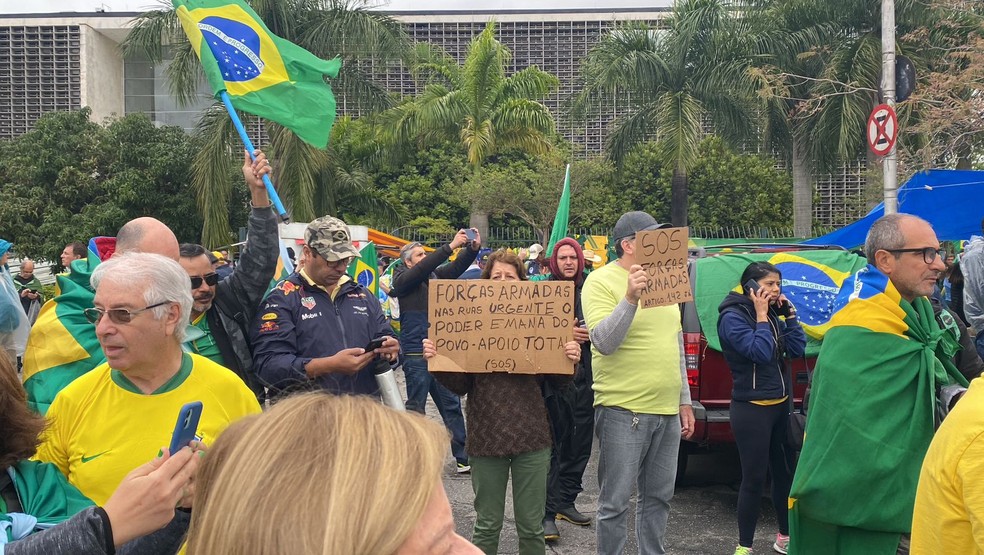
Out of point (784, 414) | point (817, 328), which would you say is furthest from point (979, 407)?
point (817, 328)

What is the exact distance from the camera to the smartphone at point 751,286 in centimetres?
534

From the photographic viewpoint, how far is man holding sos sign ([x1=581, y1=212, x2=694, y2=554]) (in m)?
4.47

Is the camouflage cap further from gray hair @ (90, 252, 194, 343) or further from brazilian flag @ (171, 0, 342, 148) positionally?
brazilian flag @ (171, 0, 342, 148)

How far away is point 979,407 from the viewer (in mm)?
2057

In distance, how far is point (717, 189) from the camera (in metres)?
38.2

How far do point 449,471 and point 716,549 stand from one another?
283 centimetres

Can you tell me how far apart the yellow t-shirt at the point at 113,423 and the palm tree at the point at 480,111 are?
26263 mm

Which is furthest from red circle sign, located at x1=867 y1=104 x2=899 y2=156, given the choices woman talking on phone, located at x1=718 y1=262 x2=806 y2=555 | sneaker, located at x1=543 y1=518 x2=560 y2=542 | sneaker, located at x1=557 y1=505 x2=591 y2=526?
sneaker, located at x1=543 y1=518 x2=560 y2=542

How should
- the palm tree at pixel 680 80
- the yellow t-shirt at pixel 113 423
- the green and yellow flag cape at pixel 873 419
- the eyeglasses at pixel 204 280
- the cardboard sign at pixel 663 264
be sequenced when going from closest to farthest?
1. the yellow t-shirt at pixel 113 423
2. the green and yellow flag cape at pixel 873 419
3. the eyeglasses at pixel 204 280
4. the cardboard sign at pixel 663 264
5. the palm tree at pixel 680 80

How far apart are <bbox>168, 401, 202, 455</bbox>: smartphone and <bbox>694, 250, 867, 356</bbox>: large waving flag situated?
5.17 meters

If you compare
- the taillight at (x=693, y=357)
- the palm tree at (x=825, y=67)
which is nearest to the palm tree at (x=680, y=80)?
the palm tree at (x=825, y=67)

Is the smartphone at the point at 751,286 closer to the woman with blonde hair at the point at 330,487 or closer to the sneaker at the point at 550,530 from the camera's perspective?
the sneaker at the point at 550,530

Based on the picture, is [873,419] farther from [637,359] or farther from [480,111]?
[480,111]

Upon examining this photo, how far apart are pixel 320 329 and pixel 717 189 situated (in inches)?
1419
